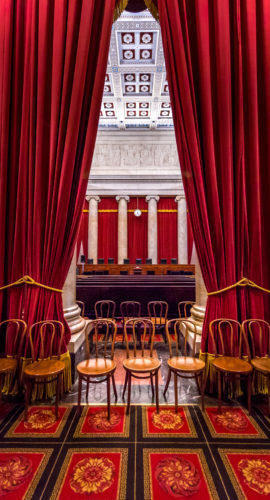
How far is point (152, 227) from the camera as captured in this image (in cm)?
1142

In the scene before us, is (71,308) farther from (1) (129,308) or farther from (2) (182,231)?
(2) (182,231)

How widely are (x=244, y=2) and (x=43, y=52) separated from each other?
218 cm

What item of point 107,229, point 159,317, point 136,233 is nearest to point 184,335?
point 159,317

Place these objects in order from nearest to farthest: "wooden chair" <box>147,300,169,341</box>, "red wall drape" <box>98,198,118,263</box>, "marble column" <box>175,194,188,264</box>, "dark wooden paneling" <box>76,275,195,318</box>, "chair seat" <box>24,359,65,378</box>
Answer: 1. "chair seat" <box>24,359,65,378</box>
2. "wooden chair" <box>147,300,169,341</box>
3. "dark wooden paneling" <box>76,275,195,318</box>
4. "marble column" <box>175,194,188,264</box>
5. "red wall drape" <box>98,198,118,263</box>

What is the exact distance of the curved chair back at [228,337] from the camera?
7.92ft

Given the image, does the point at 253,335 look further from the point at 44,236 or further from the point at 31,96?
the point at 31,96

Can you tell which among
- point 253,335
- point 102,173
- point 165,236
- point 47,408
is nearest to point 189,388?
point 253,335

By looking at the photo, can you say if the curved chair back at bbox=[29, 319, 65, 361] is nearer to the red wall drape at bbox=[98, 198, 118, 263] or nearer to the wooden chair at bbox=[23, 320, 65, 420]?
the wooden chair at bbox=[23, 320, 65, 420]

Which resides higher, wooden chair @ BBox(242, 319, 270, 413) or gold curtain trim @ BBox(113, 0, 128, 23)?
gold curtain trim @ BBox(113, 0, 128, 23)

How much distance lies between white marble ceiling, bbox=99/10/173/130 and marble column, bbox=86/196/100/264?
10.7ft

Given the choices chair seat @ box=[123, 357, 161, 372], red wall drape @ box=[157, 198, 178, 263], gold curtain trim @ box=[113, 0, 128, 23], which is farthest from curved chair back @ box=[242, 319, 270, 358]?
red wall drape @ box=[157, 198, 178, 263]

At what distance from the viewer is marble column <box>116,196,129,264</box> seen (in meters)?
11.4

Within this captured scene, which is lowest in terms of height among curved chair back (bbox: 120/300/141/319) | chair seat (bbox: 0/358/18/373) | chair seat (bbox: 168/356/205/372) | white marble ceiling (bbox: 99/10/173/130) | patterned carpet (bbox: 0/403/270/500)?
patterned carpet (bbox: 0/403/270/500)

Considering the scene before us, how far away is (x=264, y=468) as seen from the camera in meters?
1.63
